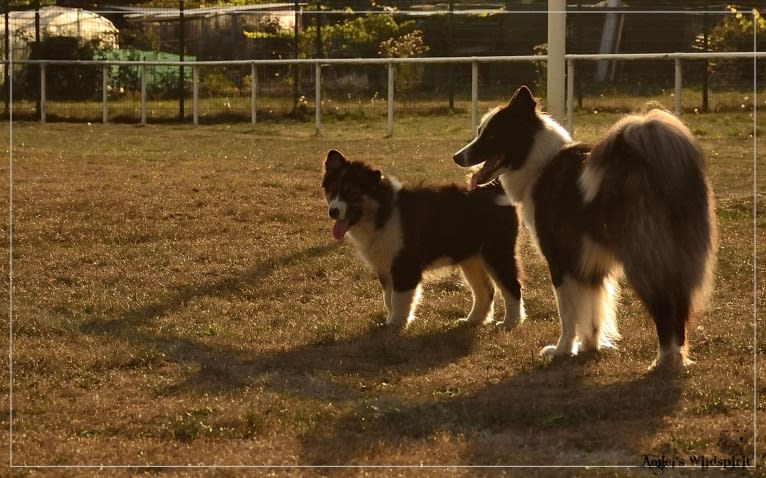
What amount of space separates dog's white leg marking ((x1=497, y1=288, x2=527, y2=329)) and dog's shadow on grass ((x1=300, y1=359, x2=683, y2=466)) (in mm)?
1520

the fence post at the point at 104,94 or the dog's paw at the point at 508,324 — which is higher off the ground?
the fence post at the point at 104,94

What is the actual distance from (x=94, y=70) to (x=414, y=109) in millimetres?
6823

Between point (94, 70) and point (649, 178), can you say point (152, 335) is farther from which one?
point (94, 70)

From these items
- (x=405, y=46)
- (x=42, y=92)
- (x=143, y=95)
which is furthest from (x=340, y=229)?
(x=405, y=46)

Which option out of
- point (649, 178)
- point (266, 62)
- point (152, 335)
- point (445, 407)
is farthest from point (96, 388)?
point (266, 62)

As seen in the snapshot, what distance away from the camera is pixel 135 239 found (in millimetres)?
11484

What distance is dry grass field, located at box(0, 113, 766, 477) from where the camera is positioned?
18.3 feet

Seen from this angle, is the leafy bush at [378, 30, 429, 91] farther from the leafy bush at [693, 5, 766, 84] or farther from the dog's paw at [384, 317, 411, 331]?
the dog's paw at [384, 317, 411, 331]

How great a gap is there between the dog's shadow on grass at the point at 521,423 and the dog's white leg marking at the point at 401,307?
155 cm

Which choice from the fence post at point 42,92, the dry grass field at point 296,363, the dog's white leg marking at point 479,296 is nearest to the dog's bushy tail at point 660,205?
the dry grass field at point 296,363

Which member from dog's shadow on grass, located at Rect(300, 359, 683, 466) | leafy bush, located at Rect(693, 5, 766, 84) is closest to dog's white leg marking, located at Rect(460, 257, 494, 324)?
dog's shadow on grass, located at Rect(300, 359, 683, 466)

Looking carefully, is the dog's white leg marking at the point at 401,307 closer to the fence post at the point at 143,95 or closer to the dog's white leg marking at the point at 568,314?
the dog's white leg marking at the point at 568,314

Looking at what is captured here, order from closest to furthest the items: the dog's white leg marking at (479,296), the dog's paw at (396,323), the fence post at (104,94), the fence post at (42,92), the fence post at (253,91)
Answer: the dog's paw at (396,323) → the dog's white leg marking at (479,296) → the fence post at (253,91) → the fence post at (104,94) → the fence post at (42,92)

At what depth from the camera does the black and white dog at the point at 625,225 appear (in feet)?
21.8
